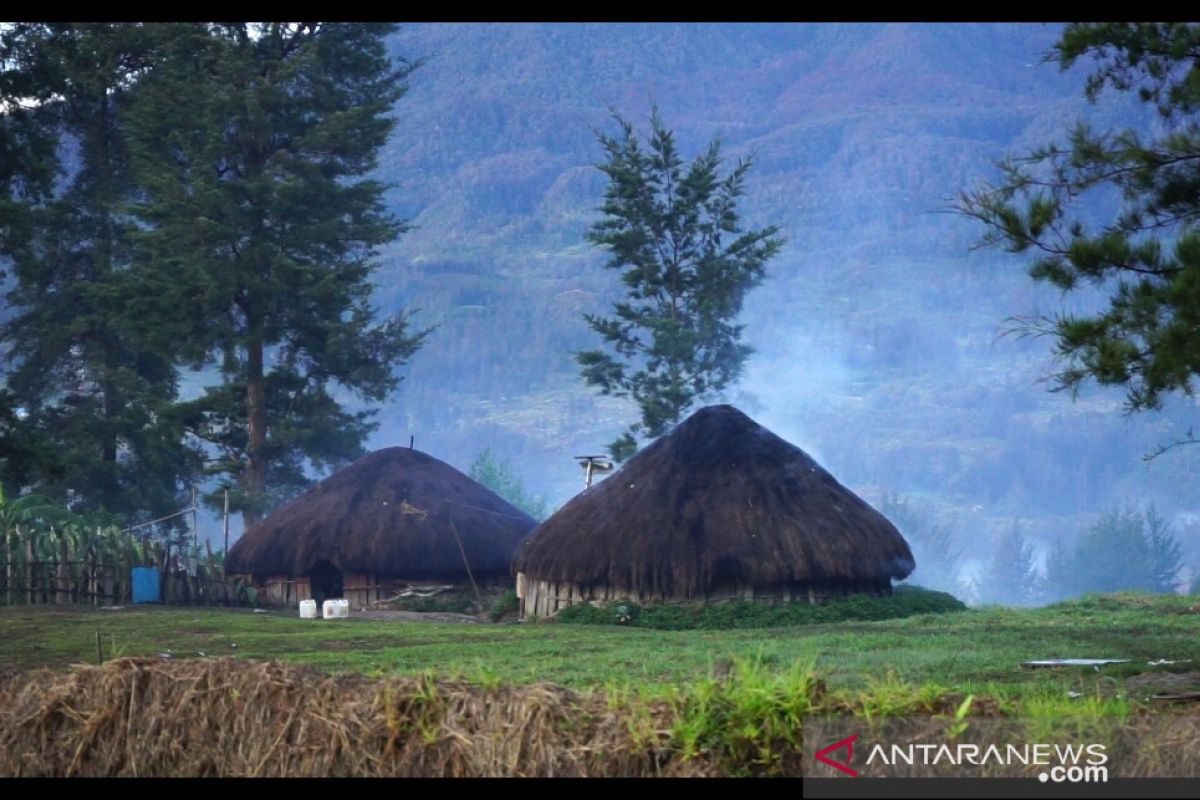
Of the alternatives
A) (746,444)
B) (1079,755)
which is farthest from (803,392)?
(1079,755)

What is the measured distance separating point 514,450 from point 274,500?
90394mm

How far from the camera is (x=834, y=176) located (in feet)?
580

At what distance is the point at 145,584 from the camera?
26.1 metres

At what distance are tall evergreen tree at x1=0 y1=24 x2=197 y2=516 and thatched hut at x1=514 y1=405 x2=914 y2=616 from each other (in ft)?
50.4

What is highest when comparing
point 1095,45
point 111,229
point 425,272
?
point 425,272

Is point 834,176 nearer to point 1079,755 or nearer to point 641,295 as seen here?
point 641,295

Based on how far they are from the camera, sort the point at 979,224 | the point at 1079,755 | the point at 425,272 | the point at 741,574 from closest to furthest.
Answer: the point at 1079,755, the point at 979,224, the point at 741,574, the point at 425,272

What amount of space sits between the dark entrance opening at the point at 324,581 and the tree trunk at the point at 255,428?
22.8 ft

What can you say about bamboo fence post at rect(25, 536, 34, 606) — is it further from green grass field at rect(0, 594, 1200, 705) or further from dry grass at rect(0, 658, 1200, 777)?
dry grass at rect(0, 658, 1200, 777)

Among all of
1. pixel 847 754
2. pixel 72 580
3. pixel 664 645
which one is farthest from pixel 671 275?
pixel 847 754

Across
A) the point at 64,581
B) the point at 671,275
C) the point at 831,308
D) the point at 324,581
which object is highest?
the point at 831,308

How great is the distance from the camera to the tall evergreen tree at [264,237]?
36375mm

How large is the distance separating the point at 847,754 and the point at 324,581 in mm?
24999

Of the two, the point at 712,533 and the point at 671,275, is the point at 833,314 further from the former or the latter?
the point at 712,533
